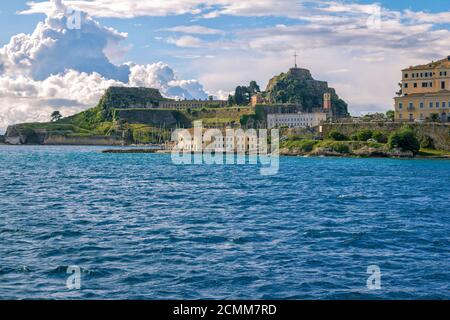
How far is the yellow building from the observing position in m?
131

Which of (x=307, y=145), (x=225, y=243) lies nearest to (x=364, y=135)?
(x=307, y=145)

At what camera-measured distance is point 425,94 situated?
131 metres

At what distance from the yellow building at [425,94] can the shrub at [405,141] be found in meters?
9.93

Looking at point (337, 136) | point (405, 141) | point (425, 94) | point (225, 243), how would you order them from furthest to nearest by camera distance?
point (337, 136) < point (425, 94) < point (405, 141) < point (225, 243)

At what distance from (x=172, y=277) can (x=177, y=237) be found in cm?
887

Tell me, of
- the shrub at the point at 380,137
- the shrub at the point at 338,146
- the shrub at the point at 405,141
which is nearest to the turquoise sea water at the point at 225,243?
the shrub at the point at 405,141

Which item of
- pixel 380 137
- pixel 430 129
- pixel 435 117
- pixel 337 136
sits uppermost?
pixel 435 117

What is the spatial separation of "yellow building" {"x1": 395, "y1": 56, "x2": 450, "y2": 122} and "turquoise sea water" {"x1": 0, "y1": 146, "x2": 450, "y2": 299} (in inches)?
3083

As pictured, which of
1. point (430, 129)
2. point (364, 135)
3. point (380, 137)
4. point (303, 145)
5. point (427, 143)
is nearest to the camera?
point (430, 129)

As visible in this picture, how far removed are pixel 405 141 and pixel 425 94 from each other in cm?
1477

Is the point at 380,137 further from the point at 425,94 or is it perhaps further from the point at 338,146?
the point at 425,94

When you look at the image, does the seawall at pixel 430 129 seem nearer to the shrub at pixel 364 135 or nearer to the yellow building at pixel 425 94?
the yellow building at pixel 425 94
